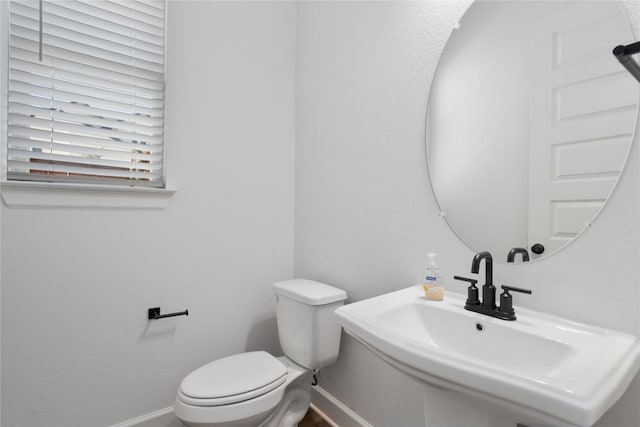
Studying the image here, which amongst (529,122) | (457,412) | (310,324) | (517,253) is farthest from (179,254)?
(529,122)

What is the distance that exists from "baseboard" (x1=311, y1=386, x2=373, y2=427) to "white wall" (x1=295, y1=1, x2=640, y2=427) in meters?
0.03

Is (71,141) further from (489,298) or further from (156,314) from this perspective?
(489,298)

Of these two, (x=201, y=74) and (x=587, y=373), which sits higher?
(x=201, y=74)

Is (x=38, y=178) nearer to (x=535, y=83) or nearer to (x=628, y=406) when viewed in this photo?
(x=535, y=83)

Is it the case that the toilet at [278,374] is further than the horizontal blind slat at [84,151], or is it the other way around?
the horizontal blind slat at [84,151]

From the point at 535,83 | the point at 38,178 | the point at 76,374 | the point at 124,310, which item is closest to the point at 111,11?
the point at 38,178

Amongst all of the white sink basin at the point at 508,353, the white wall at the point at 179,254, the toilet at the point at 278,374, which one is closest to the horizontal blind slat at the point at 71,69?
the white wall at the point at 179,254

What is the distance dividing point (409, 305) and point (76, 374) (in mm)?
1433

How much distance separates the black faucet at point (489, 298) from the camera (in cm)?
90

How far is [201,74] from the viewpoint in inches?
66.2

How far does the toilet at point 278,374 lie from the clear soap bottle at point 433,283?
0.52 metres

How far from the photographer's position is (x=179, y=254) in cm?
162

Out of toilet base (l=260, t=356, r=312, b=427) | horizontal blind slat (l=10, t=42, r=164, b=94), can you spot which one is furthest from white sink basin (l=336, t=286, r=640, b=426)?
horizontal blind slat (l=10, t=42, r=164, b=94)

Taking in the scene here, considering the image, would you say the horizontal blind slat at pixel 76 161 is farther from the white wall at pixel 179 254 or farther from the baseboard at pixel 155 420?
the baseboard at pixel 155 420
